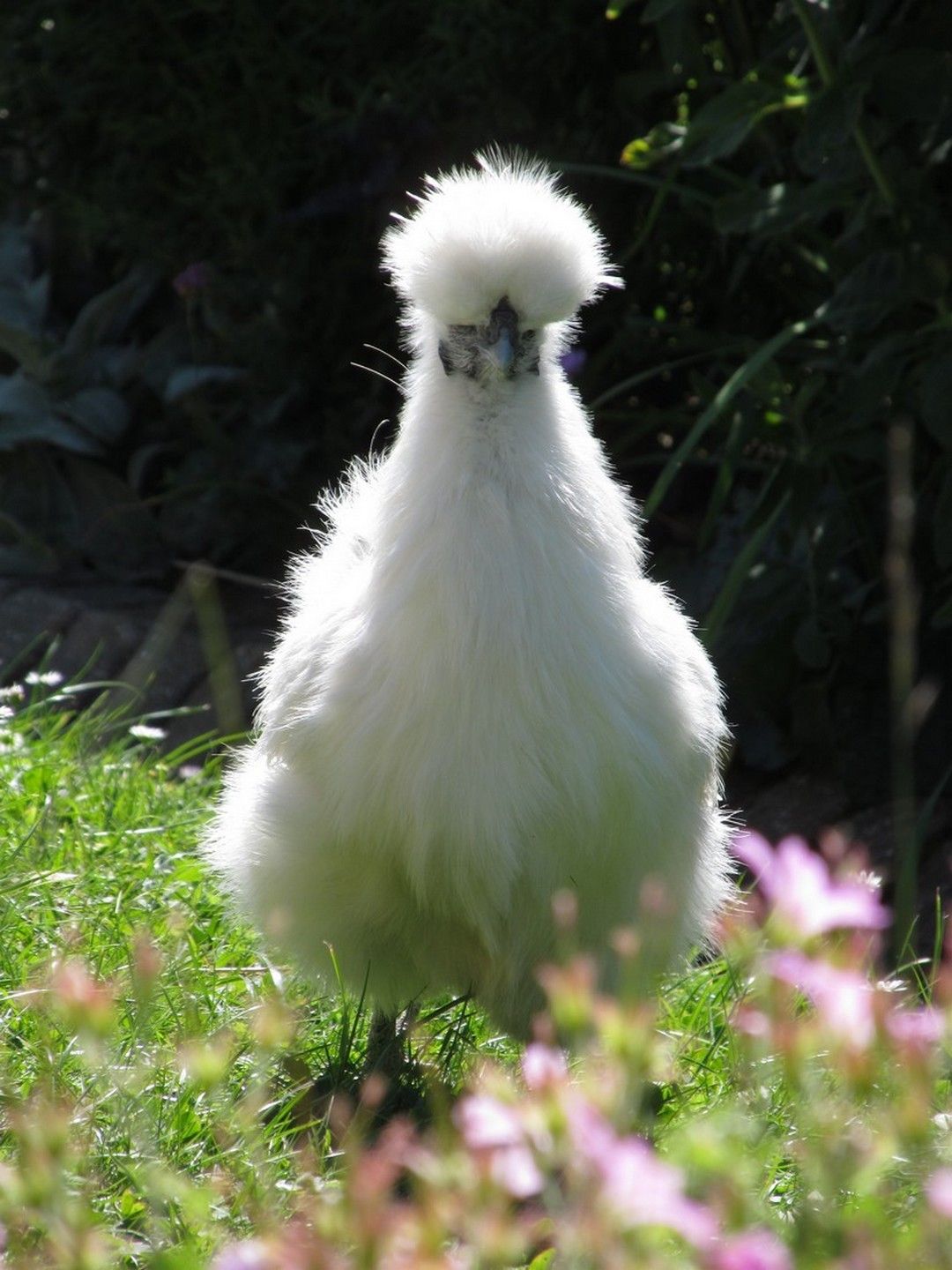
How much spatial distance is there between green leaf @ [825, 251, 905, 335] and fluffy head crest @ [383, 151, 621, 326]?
1273 mm

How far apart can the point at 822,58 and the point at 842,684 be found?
1.75 m

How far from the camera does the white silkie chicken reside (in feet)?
8.99

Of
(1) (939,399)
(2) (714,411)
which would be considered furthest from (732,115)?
(1) (939,399)

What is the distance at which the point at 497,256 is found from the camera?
286 centimetres

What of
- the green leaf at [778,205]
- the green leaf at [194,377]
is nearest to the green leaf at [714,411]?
the green leaf at [778,205]

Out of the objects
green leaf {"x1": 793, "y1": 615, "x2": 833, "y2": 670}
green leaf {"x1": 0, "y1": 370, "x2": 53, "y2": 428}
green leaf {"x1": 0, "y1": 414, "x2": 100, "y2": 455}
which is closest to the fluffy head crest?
green leaf {"x1": 793, "y1": 615, "x2": 833, "y2": 670}

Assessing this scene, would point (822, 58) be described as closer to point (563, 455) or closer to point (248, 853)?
point (563, 455)

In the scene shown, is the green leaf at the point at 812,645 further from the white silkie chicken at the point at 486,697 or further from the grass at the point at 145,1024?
the grass at the point at 145,1024

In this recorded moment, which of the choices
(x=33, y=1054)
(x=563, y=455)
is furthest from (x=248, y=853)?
(x=563, y=455)

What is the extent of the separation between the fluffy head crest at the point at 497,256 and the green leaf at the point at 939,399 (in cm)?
117

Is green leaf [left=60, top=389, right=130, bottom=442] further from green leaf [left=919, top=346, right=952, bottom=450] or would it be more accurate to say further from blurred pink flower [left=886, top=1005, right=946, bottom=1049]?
blurred pink flower [left=886, top=1005, right=946, bottom=1049]

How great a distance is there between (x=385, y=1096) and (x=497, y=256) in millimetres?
1504

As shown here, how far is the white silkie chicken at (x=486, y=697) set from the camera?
2.74 meters

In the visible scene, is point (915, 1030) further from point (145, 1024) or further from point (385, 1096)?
point (385, 1096)
